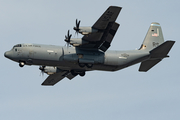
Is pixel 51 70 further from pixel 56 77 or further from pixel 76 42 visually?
pixel 76 42

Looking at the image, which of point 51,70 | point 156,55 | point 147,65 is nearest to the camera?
point 156,55

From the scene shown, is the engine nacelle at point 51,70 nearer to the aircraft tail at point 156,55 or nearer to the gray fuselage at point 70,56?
the gray fuselage at point 70,56

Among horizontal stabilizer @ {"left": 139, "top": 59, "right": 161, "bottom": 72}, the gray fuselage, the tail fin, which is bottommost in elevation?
horizontal stabilizer @ {"left": 139, "top": 59, "right": 161, "bottom": 72}

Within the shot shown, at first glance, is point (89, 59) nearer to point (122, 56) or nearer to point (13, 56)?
point (122, 56)

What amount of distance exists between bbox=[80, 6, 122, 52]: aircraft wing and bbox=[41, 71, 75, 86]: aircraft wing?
5562 mm

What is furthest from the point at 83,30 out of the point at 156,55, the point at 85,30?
the point at 156,55

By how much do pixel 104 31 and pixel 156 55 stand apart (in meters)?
5.83

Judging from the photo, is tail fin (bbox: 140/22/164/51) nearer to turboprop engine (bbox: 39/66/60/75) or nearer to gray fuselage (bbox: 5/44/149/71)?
gray fuselage (bbox: 5/44/149/71)

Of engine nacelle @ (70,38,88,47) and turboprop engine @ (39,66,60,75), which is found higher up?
engine nacelle @ (70,38,88,47)

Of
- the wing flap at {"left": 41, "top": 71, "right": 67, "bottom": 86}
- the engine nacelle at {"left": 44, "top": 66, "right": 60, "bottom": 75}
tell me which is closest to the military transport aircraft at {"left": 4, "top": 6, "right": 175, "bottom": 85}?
the engine nacelle at {"left": 44, "top": 66, "right": 60, "bottom": 75}

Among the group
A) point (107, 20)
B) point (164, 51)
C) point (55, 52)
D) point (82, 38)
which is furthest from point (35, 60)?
point (164, 51)

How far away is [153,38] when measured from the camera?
33250 millimetres

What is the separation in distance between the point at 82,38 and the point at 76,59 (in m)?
1.95

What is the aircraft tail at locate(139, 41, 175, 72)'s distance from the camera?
30428mm
